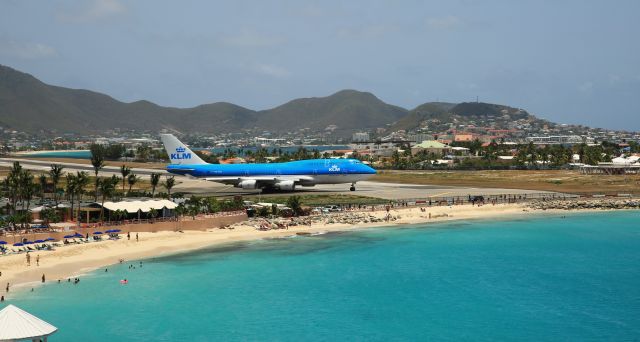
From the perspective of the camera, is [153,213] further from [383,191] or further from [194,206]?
[383,191]

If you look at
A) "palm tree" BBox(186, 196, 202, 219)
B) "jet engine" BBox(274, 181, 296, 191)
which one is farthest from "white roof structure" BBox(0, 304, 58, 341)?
"jet engine" BBox(274, 181, 296, 191)

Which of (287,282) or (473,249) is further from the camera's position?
(473,249)

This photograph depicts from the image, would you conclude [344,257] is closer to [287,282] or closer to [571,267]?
[287,282]

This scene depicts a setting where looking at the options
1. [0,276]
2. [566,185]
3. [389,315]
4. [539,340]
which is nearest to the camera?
[539,340]

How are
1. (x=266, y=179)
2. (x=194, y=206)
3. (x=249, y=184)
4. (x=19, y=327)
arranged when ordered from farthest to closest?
(x=266, y=179), (x=249, y=184), (x=194, y=206), (x=19, y=327)

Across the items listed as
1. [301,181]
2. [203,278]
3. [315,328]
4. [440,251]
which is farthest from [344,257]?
[301,181]

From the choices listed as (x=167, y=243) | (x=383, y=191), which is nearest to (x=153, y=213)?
(x=167, y=243)

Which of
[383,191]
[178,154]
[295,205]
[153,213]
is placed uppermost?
[178,154]
